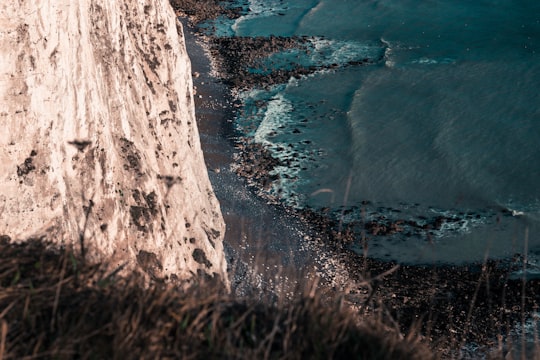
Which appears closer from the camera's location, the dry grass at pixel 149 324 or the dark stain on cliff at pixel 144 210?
the dry grass at pixel 149 324

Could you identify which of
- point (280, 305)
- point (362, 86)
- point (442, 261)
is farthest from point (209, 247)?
point (362, 86)

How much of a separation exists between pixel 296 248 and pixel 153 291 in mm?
16225

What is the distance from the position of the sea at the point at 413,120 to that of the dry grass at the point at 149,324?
12083mm

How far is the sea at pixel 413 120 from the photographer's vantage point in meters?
22.4

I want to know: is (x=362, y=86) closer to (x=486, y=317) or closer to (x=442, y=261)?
(x=442, y=261)

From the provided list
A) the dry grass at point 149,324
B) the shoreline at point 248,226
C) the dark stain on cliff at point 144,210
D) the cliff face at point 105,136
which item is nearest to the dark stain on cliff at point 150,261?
the cliff face at point 105,136

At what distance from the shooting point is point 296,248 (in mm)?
20359

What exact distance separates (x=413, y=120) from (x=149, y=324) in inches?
1070

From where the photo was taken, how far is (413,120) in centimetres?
2986

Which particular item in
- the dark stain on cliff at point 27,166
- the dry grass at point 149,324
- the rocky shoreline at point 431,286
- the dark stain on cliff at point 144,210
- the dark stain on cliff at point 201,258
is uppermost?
the dark stain on cliff at point 27,166

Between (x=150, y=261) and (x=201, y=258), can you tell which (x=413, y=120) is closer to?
(x=201, y=258)

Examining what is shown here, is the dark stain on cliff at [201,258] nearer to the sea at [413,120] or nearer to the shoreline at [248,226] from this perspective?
the shoreline at [248,226]

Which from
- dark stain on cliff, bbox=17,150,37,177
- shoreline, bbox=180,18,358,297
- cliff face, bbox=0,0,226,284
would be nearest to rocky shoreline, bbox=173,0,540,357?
shoreline, bbox=180,18,358,297

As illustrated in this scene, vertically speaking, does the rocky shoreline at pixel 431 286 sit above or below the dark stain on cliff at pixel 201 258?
below
